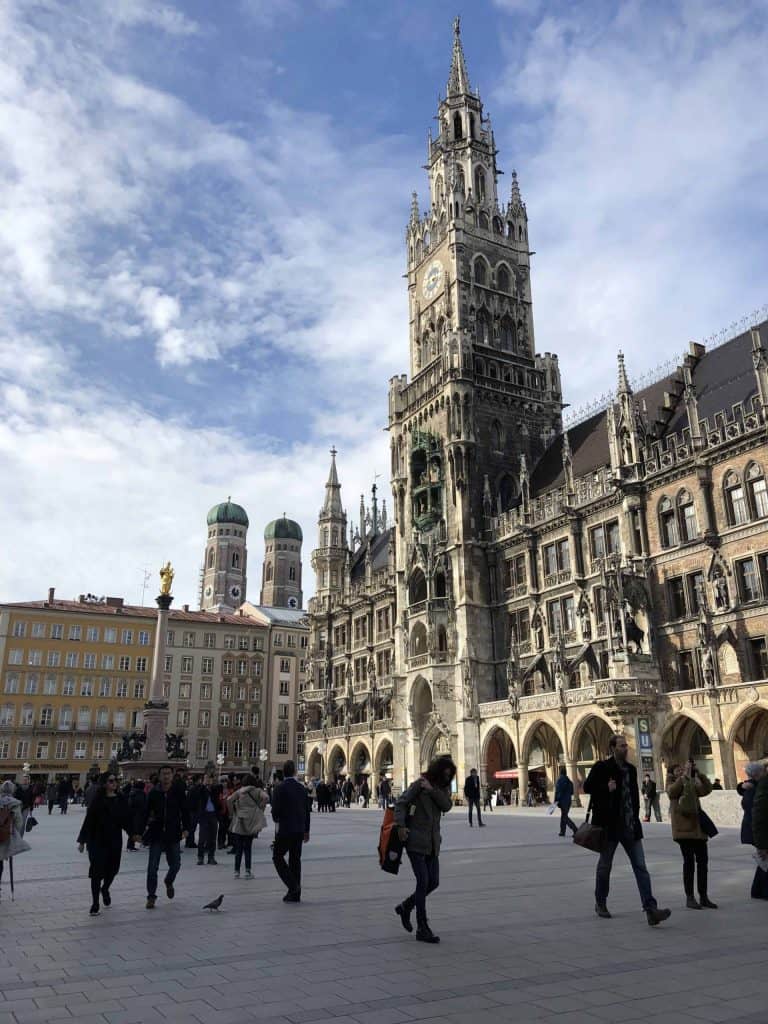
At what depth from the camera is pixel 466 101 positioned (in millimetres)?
62250

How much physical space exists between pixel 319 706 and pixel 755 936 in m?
59.9

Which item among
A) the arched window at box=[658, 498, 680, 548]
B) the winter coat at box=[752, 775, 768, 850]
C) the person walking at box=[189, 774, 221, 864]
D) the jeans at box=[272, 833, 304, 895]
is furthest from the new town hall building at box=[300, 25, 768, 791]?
the jeans at box=[272, 833, 304, 895]

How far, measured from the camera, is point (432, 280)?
2292 inches

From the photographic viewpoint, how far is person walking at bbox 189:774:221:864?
54.0ft

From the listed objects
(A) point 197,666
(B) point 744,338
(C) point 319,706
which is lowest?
(C) point 319,706

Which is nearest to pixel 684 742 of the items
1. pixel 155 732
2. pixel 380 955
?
pixel 155 732

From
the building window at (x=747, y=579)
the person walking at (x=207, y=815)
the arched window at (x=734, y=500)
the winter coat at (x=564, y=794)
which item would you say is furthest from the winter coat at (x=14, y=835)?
the arched window at (x=734, y=500)

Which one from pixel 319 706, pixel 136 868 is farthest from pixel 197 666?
pixel 136 868

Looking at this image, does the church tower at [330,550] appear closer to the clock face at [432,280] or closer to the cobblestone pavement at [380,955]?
the clock face at [432,280]

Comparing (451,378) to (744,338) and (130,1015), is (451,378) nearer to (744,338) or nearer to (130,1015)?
(744,338)

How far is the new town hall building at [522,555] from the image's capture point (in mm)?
34125

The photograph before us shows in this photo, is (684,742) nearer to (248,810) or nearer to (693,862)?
(248,810)

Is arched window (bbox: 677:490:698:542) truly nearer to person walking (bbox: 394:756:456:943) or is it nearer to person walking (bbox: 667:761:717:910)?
person walking (bbox: 667:761:717:910)

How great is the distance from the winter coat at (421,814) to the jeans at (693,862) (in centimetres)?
324
